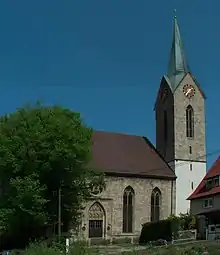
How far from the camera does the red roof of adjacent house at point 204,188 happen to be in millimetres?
54812

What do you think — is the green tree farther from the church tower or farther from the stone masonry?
the church tower

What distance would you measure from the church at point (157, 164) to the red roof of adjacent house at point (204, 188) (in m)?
2.47

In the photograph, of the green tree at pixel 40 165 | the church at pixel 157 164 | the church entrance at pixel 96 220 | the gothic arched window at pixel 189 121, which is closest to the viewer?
the green tree at pixel 40 165

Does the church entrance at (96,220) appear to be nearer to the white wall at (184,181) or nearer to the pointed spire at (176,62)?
the white wall at (184,181)

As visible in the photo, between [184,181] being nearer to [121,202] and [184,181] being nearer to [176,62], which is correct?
[121,202]

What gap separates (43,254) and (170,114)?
4612 cm

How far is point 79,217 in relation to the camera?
53844 millimetres

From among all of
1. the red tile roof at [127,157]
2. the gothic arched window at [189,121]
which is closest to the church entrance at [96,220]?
the red tile roof at [127,157]

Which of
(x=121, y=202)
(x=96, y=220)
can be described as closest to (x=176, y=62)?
(x=121, y=202)

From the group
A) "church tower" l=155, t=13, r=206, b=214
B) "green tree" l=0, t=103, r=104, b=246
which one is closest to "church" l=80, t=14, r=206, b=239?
"church tower" l=155, t=13, r=206, b=214

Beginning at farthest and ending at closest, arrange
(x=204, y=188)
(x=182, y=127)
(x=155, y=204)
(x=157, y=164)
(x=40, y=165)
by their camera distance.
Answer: (x=182, y=127)
(x=157, y=164)
(x=155, y=204)
(x=204, y=188)
(x=40, y=165)

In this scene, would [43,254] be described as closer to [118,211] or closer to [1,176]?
[1,176]

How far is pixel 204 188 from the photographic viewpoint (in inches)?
2277

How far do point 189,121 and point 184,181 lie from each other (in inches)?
305
